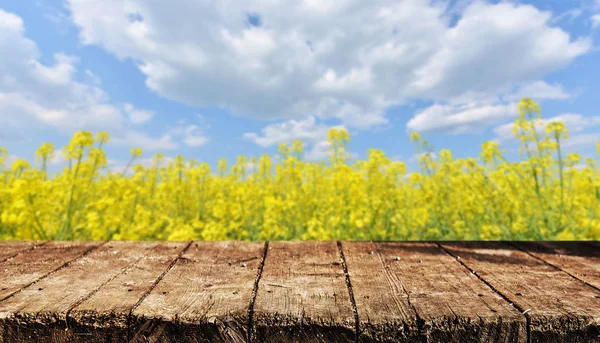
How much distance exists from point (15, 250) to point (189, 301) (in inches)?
46.9

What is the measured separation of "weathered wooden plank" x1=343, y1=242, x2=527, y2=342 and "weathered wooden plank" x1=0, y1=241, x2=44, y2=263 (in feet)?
4.56

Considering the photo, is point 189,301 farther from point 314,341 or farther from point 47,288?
point 47,288

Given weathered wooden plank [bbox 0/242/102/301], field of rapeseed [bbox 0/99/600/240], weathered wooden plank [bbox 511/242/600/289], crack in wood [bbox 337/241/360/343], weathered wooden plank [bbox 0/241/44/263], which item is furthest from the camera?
field of rapeseed [bbox 0/99/600/240]

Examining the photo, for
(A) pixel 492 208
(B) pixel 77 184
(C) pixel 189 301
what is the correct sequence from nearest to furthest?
1. (C) pixel 189 301
2. (B) pixel 77 184
3. (A) pixel 492 208

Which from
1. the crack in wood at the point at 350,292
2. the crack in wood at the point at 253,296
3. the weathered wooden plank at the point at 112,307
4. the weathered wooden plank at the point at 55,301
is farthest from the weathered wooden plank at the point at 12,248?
the crack in wood at the point at 350,292

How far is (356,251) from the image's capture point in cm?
173

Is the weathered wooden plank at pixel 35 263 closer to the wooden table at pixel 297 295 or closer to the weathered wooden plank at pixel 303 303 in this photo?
the wooden table at pixel 297 295

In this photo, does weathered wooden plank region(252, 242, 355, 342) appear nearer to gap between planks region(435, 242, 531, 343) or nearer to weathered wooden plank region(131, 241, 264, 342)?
weathered wooden plank region(131, 241, 264, 342)

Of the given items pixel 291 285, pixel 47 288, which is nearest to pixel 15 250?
pixel 47 288

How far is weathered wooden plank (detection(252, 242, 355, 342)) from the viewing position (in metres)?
0.97

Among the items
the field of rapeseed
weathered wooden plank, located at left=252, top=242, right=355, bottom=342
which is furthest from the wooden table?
the field of rapeseed

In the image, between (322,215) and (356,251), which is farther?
(322,215)

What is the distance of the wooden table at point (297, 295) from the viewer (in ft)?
3.23

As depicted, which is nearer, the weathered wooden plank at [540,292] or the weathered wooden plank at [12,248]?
the weathered wooden plank at [540,292]
